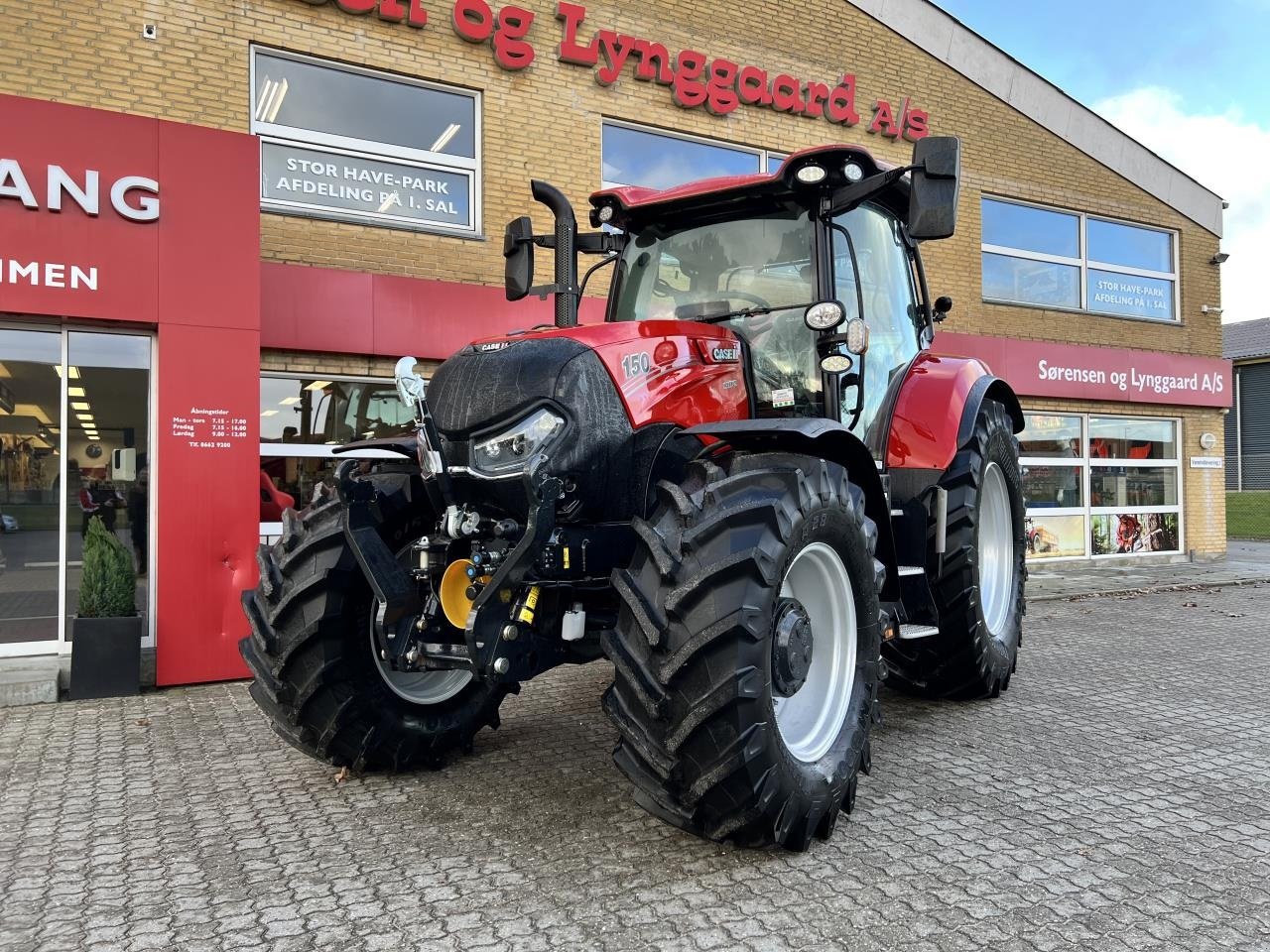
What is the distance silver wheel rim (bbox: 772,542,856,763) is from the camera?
3.66m

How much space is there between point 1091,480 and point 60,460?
12.8 m

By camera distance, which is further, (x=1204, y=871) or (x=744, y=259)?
(x=744, y=259)

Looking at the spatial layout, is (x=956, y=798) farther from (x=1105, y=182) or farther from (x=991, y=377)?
(x=1105, y=182)

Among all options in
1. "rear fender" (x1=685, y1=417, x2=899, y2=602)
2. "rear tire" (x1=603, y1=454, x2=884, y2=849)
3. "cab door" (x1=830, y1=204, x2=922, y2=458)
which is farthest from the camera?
"cab door" (x1=830, y1=204, x2=922, y2=458)

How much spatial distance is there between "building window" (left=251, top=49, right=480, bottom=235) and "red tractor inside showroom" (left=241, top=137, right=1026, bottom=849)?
13.4 ft

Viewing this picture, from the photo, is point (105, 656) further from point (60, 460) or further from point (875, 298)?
point (875, 298)

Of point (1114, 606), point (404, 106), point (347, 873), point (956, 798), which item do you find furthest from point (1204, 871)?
point (404, 106)

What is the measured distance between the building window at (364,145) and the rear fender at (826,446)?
229 inches

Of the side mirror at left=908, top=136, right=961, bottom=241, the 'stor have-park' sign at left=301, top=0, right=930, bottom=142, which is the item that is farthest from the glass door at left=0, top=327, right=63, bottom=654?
the side mirror at left=908, top=136, right=961, bottom=241

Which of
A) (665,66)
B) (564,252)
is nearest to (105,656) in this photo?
(564,252)

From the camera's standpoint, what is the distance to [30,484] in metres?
6.87

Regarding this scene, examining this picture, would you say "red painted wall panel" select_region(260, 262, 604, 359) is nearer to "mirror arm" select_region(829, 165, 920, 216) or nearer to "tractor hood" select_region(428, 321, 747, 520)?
"mirror arm" select_region(829, 165, 920, 216)

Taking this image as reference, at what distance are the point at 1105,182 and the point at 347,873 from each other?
47.0 ft

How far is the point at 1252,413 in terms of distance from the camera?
34.4 metres
